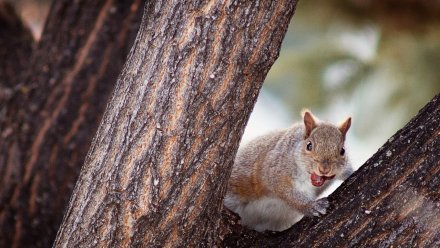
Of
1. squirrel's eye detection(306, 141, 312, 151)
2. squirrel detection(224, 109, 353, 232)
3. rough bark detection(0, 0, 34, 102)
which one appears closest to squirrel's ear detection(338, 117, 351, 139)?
squirrel detection(224, 109, 353, 232)

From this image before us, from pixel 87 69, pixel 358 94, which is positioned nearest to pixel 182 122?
pixel 87 69

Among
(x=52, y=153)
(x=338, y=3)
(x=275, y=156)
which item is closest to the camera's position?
(x=275, y=156)

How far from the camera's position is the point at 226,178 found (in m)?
2.86

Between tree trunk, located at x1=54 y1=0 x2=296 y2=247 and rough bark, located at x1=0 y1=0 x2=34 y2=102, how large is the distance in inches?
84.9

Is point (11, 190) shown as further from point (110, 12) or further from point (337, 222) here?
point (337, 222)

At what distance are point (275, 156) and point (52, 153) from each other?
1173 mm

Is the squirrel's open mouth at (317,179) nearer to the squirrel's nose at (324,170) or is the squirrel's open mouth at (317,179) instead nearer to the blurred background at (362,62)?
the squirrel's nose at (324,170)

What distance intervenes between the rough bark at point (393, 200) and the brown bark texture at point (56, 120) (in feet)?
5.28

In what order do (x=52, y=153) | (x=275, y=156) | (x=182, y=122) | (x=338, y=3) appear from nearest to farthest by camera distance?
1. (x=182, y=122)
2. (x=275, y=156)
3. (x=52, y=153)
4. (x=338, y=3)

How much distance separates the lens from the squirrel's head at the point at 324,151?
3482mm

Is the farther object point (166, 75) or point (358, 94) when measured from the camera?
point (358, 94)

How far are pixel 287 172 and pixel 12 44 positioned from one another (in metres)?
2.02

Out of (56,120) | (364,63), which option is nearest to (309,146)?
(56,120)

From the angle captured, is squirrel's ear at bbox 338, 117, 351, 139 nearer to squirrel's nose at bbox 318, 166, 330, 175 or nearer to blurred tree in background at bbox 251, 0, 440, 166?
squirrel's nose at bbox 318, 166, 330, 175
